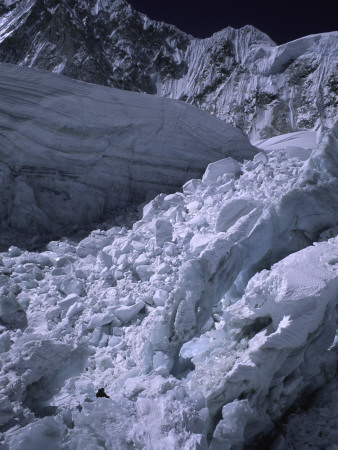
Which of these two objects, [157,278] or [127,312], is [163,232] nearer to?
[157,278]

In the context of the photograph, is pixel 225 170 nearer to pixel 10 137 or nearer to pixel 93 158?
pixel 93 158

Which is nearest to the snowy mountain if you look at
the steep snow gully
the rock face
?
the steep snow gully

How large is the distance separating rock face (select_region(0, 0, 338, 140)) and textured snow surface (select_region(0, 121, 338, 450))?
25.7ft

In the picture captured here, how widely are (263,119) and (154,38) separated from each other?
662cm

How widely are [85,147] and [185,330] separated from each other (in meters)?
3.49

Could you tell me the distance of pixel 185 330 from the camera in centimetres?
258

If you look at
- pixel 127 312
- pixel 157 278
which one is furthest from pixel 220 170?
pixel 127 312

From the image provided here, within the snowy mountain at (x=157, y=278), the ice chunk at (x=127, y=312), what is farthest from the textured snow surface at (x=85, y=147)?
the ice chunk at (x=127, y=312)

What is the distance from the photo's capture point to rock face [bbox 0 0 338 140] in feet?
36.6

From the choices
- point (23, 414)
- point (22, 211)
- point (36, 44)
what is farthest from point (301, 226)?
point (36, 44)

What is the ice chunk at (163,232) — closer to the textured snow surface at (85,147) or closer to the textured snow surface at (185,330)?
the textured snow surface at (185,330)

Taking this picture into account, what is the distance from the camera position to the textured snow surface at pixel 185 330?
5.98 ft

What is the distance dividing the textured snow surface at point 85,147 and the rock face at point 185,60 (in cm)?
629

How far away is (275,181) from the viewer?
4117mm
